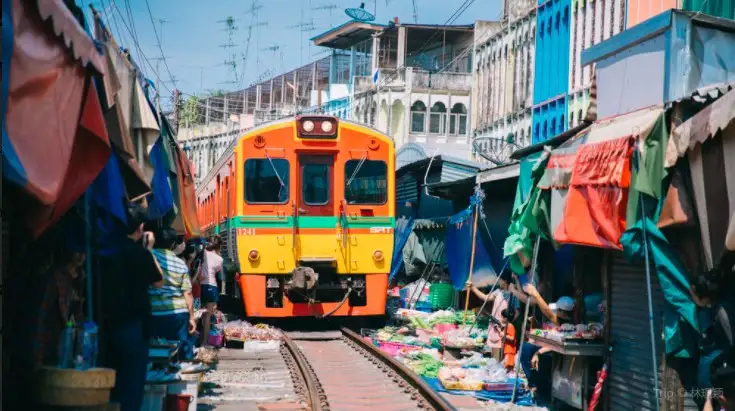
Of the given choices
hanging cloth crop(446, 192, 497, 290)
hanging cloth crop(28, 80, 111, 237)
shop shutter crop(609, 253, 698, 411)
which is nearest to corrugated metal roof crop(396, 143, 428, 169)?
hanging cloth crop(446, 192, 497, 290)

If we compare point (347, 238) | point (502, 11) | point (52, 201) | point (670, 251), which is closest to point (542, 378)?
point (670, 251)

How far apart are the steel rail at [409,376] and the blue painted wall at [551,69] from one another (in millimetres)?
12677

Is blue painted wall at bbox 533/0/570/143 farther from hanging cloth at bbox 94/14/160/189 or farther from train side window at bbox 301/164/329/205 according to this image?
hanging cloth at bbox 94/14/160/189

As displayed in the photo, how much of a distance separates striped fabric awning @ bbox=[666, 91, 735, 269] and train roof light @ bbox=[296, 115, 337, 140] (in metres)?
8.28

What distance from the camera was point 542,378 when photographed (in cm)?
992

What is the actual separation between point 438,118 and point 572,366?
3217 cm

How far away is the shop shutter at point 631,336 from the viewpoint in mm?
7598

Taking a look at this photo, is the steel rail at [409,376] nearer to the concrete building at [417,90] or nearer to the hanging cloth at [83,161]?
the hanging cloth at [83,161]

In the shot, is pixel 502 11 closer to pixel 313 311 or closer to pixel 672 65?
pixel 313 311

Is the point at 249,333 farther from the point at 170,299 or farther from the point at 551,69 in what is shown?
the point at 551,69

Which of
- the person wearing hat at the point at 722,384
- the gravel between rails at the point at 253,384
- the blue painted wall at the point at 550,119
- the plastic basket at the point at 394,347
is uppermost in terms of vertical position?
the blue painted wall at the point at 550,119

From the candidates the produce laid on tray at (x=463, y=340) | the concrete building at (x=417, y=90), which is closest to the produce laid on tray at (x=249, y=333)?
the produce laid on tray at (x=463, y=340)

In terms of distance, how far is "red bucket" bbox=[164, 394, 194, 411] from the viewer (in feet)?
25.0

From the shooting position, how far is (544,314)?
9.98 m
